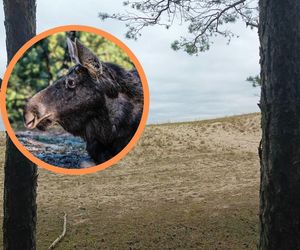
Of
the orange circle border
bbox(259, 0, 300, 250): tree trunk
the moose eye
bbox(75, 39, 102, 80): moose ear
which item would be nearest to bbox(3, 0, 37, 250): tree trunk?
bbox(259, 0, 300, 250): tree trunk

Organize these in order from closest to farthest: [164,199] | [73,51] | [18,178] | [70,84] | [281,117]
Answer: [73,51], [70,84], [281,117], [18,178], [164,199]

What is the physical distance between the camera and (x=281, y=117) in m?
4.18

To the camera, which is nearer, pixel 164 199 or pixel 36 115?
pixel 36 115

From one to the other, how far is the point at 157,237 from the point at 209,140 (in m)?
9.22

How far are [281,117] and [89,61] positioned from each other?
2.64 metres

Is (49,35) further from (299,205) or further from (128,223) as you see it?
(128,223)

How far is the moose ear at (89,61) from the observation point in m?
1.95

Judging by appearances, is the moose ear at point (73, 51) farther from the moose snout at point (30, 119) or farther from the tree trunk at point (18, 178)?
the tree trunk at point (18, 178)

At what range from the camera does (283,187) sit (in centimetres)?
422

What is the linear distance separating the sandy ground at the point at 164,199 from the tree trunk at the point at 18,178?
6.41ft

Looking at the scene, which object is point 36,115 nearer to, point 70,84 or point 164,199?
point 70,84

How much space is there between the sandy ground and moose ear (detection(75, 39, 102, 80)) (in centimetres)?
588

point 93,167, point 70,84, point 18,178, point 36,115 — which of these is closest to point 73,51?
point 70,84

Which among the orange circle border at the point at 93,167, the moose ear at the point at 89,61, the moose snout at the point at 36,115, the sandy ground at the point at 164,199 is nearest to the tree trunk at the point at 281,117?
→ the orange circle border at the point at 93,167
